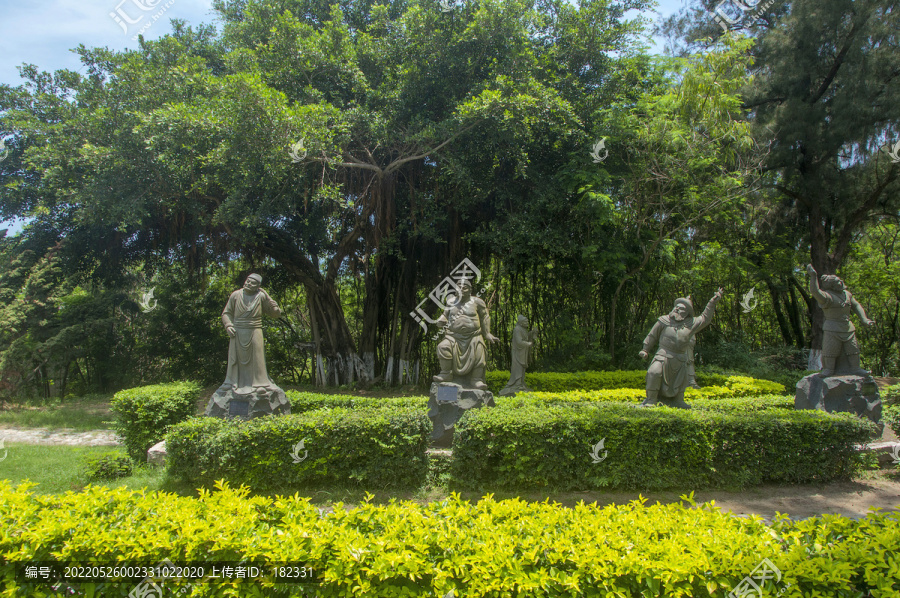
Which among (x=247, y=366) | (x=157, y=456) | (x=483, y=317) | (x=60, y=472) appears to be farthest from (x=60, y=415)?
(x=483, y=317)

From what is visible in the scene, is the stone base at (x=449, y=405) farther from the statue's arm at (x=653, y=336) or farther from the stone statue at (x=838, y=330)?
the stone statue at (x=838, y=330)

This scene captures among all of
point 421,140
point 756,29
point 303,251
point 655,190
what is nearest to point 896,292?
point 756,29

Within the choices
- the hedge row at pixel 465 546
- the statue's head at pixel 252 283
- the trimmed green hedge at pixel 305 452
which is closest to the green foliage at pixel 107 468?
the trimmed green hedge at pixel 305 452

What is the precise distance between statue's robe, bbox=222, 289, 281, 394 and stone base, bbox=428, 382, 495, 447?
2.39m

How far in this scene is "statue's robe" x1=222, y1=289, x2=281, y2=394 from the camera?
6.78 m

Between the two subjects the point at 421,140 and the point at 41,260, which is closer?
the point at 421,140

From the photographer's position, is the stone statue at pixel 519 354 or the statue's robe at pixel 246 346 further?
the stone statue at pixel 519 354

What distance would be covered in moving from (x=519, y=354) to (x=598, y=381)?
2.67 m

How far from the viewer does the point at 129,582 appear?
2463mm

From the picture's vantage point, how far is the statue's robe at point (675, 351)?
645 centimetres

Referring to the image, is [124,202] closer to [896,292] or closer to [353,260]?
[353,260]

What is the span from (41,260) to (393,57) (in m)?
9.90

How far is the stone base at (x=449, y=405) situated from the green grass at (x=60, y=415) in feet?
20.8

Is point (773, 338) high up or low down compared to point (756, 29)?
down
